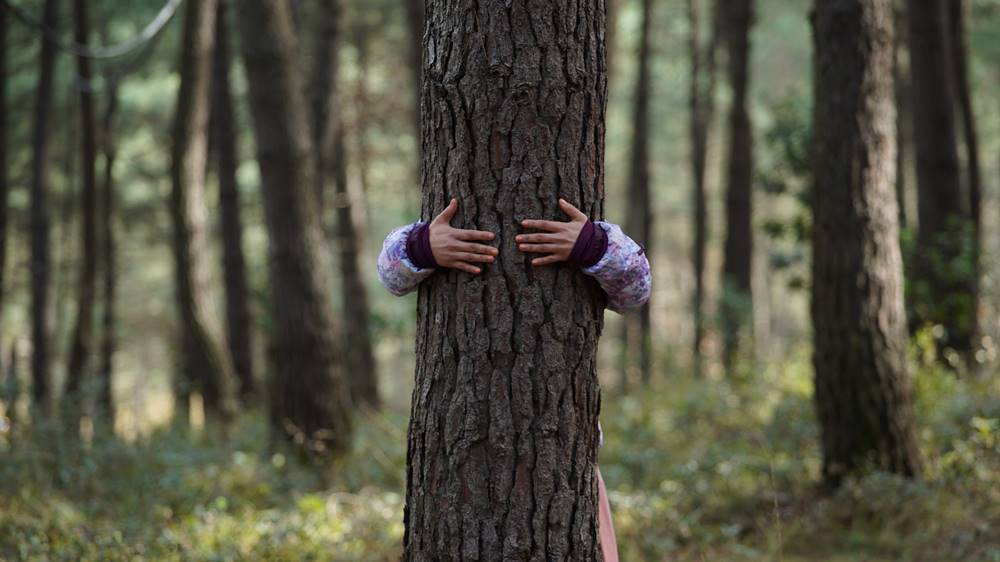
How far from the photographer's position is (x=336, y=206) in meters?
14.4

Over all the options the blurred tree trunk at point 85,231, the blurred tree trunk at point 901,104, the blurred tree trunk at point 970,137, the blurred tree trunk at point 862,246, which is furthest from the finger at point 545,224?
the blurred tree trunk at point 85,231

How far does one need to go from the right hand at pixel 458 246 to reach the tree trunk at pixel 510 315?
5 centimetres

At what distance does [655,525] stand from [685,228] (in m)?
38.9

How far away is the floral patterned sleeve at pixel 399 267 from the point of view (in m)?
3.35

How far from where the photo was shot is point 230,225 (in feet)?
44.7

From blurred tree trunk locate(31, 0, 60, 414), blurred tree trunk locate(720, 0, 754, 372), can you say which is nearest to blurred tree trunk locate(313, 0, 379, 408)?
blurred tree trunk locate(31, 0, 60, 414)

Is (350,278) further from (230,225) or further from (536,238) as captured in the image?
(536,238)

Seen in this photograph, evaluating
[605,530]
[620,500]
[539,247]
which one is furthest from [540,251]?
[620,500]

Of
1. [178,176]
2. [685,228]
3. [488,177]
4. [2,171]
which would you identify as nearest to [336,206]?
[178,176]

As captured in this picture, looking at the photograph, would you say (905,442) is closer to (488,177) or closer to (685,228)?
(488,177)

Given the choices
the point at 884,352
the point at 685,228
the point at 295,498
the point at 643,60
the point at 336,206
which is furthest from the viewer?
the point at 685,228

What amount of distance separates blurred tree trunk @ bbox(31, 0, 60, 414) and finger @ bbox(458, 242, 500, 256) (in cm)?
1285

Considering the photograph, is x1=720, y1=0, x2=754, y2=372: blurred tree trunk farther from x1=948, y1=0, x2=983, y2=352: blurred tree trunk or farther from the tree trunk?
the tree trunk

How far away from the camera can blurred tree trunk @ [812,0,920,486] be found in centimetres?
660
